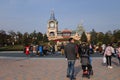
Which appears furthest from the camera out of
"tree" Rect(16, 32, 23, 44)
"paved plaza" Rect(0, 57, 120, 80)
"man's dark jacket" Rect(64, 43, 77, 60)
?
"tree" Rect(16, 32, 23, 44)

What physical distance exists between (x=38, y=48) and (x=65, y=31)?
411 ft

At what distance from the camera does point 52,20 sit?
505ft

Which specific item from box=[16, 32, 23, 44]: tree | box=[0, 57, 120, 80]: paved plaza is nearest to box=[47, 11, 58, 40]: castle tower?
box=[16, 32, 23, 44]: tree

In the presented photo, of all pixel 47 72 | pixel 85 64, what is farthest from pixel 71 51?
pixel 47 72

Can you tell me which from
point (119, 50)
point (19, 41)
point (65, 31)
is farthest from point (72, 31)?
point (119, 50)

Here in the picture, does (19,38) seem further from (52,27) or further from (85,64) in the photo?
(85,64)

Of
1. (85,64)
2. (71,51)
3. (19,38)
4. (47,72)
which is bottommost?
(47,72)

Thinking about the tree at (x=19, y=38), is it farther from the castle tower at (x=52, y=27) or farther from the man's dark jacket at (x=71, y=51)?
the man's dark jacket at (x=71, y=51)

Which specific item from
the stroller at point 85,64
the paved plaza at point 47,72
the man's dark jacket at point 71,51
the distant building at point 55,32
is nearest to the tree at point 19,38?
the distant building at point 55,32

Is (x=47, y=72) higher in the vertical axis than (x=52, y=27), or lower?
lower

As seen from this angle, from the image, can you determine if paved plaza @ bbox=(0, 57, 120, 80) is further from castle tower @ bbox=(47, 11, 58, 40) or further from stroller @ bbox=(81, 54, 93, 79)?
castle tower @ bbox=(47, 11, 58, 40)

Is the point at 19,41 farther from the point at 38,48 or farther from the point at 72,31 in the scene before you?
the point at 38,48

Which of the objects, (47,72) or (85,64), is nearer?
(85,64)

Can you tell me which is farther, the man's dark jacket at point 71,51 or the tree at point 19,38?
the tree at point 19,38
